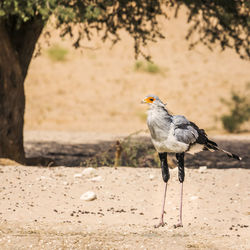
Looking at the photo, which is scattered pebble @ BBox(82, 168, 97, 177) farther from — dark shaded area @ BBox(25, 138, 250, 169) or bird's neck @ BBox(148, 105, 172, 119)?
bird's neck @ BBox(148, 105, 172, 119)

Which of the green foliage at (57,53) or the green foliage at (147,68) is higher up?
the green foliage at (57,53)

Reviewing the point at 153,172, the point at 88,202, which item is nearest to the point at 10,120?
the point at 153,172

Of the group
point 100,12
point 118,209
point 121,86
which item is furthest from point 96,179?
point 121,86

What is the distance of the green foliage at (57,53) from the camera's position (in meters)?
35.5

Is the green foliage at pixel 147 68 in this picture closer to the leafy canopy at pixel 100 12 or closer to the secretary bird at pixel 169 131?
the leafy canopy at pixel 100 12

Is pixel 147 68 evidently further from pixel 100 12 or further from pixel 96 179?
pixel 96 179

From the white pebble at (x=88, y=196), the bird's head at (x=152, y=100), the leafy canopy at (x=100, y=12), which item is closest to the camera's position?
the bird's head at (x=152, y=100)

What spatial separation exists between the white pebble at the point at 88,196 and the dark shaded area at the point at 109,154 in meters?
2.56

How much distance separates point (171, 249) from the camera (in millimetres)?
6516

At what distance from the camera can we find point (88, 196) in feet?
28.1

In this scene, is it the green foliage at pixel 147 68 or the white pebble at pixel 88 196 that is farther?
the green foliage at pixel 147 68

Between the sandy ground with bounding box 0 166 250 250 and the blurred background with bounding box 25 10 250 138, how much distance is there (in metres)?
12.6

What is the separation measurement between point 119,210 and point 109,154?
702 centimetres

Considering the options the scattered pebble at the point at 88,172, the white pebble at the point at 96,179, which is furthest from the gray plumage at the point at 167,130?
the scattered pebble at the point at 88,172
